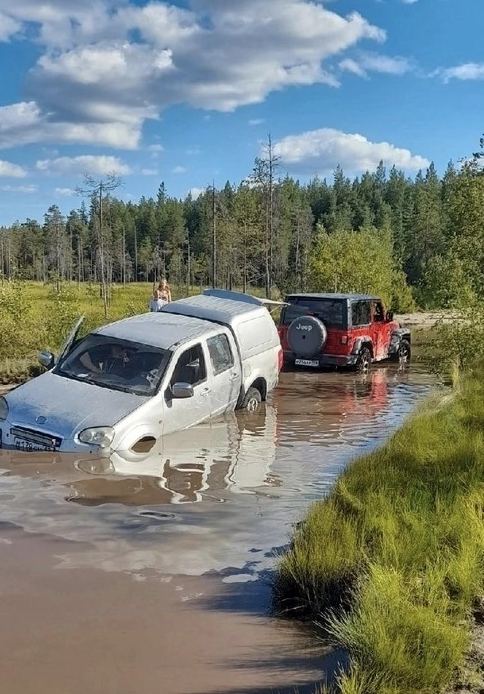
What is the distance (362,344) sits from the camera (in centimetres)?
1748

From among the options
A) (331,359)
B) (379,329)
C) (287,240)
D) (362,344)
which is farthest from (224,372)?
(287,240)

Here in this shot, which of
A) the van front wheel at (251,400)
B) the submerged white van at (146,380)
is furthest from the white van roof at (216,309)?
the van front wheel at (251,400)

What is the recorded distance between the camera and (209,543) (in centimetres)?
579

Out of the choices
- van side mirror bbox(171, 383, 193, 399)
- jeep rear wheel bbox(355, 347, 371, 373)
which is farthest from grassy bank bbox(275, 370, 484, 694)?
jeep rear wheel bbox(355, 347, 371, 373)

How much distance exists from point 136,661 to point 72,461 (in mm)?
3905

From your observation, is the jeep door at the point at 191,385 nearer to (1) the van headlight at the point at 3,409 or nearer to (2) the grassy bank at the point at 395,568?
(1) the van headlight at the point at 3,409

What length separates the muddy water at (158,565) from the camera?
3.83 meters

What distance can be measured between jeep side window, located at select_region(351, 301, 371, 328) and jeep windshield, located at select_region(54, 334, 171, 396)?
8510 millimetres

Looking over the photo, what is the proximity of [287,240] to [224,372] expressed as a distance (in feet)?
264

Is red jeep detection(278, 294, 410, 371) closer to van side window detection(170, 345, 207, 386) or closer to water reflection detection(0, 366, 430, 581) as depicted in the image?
water reflection detection(0, 366, 430, 581)

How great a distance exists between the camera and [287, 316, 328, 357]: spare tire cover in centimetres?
1658

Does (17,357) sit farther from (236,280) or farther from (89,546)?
(236,280)

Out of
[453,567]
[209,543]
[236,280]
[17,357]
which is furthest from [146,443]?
[236,280]

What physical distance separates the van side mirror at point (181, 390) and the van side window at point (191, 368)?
26 centimetres
